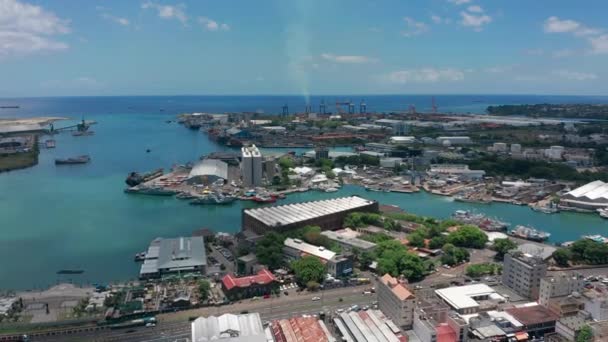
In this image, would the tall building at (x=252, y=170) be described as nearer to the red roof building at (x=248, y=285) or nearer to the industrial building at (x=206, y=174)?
the industrial building at (x=206, y=174)

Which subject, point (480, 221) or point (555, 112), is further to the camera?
point (555, 112)

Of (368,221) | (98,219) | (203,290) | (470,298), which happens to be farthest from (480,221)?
(98,219)

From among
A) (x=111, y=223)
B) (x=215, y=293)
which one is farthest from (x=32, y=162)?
(x=215, y=293)

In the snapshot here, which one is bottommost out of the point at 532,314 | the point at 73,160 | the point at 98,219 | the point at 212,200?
the point at 98,219

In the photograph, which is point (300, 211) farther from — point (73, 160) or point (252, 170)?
point (73, 160)

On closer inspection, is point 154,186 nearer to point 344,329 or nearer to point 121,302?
point 121,302
